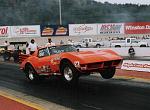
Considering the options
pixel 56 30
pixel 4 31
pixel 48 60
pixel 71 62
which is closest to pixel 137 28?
pixel 56 30

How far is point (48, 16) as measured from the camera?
7544cm

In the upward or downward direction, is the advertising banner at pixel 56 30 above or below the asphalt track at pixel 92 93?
above

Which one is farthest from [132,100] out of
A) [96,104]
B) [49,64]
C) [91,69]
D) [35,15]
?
[35,15]

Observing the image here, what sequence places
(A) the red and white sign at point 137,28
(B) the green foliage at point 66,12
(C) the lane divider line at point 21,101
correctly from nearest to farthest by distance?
(C) the lane divider line at point 21,101 → (A) the red and white sign at point 137,28 → (B) the green foliage at point 66,12

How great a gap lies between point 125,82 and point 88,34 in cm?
4080

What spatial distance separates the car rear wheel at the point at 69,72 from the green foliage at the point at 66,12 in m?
60.6

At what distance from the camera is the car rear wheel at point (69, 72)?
37.9 feet

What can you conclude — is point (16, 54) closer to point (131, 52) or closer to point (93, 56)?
point (131, 52)

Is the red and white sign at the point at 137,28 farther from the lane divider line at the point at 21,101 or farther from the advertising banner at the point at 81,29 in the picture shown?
the lane divider line at the point at 21,101

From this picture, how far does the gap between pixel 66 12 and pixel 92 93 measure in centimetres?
6847

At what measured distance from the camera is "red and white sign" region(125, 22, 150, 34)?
177ft

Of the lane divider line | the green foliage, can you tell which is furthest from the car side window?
the green foliage

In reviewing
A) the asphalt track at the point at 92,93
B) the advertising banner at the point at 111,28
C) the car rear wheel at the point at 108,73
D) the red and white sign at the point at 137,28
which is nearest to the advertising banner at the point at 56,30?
the advertising banner at the point at 111,28

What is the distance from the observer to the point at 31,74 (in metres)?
14.1
